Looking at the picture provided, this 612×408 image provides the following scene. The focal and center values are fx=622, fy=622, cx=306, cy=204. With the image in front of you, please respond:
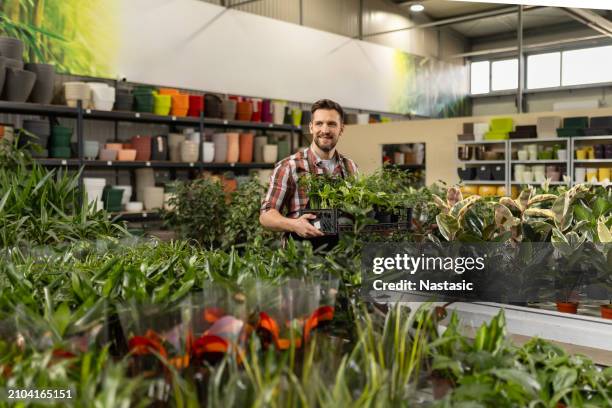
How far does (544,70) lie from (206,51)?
10.5 m

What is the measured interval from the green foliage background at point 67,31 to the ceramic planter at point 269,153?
84.8 inches

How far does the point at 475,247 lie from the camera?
190 cm

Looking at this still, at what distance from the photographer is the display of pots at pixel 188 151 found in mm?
7402

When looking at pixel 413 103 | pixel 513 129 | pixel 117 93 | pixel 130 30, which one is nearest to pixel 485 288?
pixel 117 93

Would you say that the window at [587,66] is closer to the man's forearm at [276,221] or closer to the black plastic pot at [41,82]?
the black plastic pot at [41,82]

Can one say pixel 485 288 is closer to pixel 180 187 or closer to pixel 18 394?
pixel 18 394

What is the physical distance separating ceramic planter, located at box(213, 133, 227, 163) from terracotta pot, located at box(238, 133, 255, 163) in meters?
0.31

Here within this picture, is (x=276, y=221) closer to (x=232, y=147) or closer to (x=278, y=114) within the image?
(x=232, y=147)

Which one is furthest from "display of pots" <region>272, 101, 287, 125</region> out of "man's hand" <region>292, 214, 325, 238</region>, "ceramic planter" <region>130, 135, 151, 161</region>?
"man's hand" <region>292, 214, 325, 238</region>

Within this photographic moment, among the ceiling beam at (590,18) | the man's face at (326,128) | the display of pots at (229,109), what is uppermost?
the ceiling beam at (590,18)

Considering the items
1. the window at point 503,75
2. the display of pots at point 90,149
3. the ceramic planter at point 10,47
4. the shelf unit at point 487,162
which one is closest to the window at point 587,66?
the window at point 503,75

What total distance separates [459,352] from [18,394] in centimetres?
74

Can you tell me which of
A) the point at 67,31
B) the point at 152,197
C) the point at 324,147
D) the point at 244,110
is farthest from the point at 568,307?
the point at 67,31

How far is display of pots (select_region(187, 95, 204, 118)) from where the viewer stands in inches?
298
